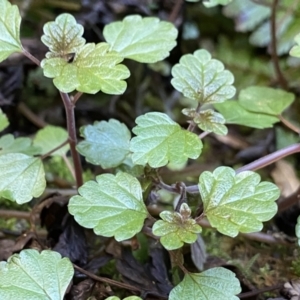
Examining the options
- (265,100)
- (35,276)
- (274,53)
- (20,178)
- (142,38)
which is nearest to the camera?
(35,276)

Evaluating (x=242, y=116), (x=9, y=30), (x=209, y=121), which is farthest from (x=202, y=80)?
(x=9, y=30)

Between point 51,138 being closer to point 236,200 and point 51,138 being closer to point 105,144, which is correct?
point 105,144

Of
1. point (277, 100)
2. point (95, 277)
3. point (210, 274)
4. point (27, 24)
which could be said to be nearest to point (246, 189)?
point (210, 274)

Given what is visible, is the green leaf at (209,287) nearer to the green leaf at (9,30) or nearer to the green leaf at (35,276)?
the green leaf at (35,276)

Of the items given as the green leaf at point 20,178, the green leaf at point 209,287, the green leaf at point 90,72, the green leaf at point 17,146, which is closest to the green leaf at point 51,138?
the green leaf at point 17,146

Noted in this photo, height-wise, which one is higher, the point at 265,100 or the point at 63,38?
the point at 63,38

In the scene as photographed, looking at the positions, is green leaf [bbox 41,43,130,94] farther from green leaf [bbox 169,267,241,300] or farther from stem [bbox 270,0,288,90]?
stem [bbox 270,0,288,90]

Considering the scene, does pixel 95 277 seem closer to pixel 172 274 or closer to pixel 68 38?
pixel 172 274
